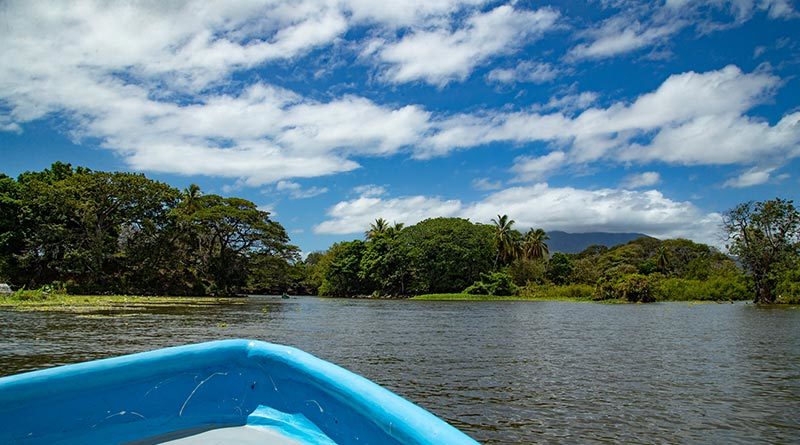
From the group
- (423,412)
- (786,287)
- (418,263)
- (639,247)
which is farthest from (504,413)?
(639,247)

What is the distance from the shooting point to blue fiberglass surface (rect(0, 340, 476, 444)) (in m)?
2.50

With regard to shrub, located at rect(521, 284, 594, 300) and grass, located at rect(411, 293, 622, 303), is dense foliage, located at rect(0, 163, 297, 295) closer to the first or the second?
grass, located at rect(411, 293, 622, 303)

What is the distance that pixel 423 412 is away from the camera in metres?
2.15

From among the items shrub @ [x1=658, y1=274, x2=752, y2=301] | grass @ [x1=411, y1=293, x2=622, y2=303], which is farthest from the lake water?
grass @ [x1=411, y1=293, x2=622, y2=303]

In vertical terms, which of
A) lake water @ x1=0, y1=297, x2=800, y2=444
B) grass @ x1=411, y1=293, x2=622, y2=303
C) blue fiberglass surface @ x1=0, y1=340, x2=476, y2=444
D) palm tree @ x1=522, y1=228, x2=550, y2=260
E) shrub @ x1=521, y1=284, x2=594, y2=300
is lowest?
grass @ x1=411, y1=293, x2=622, y2=303

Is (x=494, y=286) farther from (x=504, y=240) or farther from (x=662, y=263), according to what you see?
(x=662, y=263)

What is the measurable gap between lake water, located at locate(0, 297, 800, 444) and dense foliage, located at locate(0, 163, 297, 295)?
24.7m

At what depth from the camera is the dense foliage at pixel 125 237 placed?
4128 centimetres

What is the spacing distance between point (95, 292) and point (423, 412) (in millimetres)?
49271

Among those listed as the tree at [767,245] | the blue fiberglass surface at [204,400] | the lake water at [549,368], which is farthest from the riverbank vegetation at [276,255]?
the blue fiberglass surface at [204,400]

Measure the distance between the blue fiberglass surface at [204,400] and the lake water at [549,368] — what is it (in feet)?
11.8

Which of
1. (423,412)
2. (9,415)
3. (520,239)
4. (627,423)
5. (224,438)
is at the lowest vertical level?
(627,423)

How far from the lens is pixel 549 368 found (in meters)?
11.2

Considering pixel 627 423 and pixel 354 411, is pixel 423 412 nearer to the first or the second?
pixel 354 411
